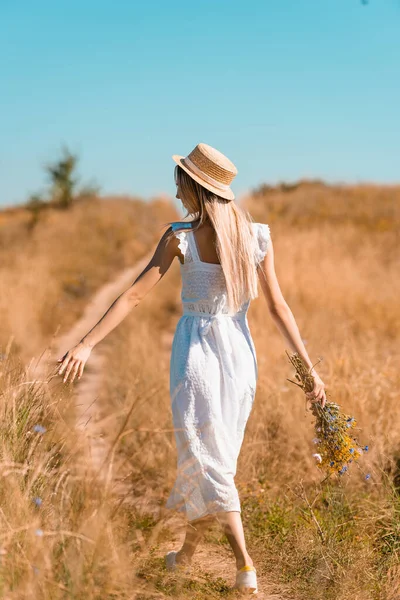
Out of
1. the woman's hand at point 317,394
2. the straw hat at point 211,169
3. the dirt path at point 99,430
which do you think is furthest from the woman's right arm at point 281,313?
the dirt path at point 99,430

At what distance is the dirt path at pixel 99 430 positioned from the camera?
3.26 m

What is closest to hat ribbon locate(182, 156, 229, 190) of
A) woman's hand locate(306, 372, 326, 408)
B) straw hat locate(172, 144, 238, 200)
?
straw hat locate(172, 144, 238, 200)

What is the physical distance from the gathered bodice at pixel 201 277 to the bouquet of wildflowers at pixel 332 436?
0.49m

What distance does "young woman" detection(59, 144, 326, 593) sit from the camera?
10.5 feet

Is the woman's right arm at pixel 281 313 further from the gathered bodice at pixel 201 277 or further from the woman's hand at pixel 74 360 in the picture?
the woman's hand at pixel 74 360

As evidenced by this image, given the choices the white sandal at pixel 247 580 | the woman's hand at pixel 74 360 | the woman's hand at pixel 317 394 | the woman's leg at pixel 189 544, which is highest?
the woman's hand at pixel 74 360

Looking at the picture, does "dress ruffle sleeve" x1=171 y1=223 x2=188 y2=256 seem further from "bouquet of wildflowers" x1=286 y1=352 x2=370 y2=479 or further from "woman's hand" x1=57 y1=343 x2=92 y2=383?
"bouquet of wildflowers" x1=286 y1=352 x2=370 y2=479

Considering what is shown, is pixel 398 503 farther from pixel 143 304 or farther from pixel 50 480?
pixel 143 304

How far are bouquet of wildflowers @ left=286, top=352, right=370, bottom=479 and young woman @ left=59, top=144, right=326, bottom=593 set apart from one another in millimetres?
297

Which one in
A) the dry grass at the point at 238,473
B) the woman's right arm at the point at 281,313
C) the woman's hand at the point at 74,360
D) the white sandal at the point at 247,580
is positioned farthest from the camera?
the woman's right arm at the point at 281,313

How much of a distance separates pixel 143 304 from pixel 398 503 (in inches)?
384

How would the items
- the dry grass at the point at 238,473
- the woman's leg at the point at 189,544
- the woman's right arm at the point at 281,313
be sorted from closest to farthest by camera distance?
1. the dry grass at the point at 238,473
2. the woman's leg at the point at 189,544
3. the woman's right arm at the point at 281,313

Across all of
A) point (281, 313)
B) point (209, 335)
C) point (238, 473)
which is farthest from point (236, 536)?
point (238, 473)

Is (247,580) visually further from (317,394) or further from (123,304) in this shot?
(123,304)
